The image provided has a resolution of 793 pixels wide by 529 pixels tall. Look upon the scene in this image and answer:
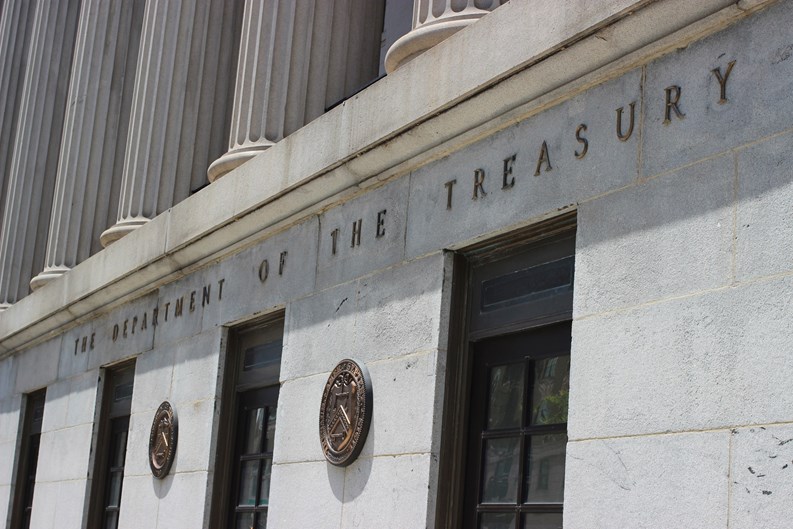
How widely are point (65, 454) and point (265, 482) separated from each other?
256 inches

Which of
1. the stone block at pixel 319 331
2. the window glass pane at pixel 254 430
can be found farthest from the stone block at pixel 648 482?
the window glass pane at pixel 254 430

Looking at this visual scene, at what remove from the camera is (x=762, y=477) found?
645 centimetres

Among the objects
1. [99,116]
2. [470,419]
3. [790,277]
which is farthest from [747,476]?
[99,116]

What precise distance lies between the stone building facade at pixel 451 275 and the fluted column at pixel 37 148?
591cm

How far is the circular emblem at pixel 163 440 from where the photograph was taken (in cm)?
1409

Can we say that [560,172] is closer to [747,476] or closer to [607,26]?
[607,26]

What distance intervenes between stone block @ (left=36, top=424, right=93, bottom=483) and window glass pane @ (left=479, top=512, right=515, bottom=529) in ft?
30.0

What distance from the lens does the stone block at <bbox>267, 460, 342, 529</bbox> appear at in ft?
34.5

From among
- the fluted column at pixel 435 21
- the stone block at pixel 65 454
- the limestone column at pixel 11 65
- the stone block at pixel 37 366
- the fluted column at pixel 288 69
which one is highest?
the limestone column at pixel 11 65

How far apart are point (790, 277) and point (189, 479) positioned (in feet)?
27.6

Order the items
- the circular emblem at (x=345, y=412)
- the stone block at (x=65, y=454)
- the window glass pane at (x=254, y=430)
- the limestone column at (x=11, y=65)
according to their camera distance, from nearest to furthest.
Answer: the circular emblem at (x=345, y=412)
the window glass pane at (x=254, y=430)
the stone block at (x=65, y=454)
the limestone column at (x=11, y=65)

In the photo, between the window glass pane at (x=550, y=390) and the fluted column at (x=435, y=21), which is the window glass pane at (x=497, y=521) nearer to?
the window glass pane at (x=550, y=390)

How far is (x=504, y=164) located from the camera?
909 centimetres

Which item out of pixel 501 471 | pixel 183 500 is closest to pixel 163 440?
pixel 183 500
